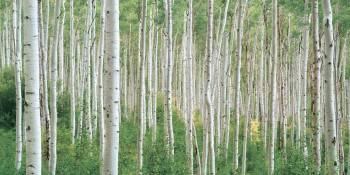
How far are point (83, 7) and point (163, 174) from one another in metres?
14.4

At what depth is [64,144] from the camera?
1516 cm

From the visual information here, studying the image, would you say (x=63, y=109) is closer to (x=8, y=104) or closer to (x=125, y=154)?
(x=8, y=104)

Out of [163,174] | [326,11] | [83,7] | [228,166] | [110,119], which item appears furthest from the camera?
[83,7]

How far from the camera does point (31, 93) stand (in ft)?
18.0

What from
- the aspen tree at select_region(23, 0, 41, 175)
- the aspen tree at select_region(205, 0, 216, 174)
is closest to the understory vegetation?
the aspen tree at select_region(205, 0, 216, 174)

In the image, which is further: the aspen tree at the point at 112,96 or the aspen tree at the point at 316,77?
the aspen tree at the point at 316,77

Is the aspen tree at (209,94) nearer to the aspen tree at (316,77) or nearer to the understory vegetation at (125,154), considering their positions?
the understory vegetation at (125,154)

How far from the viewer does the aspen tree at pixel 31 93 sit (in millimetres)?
5457

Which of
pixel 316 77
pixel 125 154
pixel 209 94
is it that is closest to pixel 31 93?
pixel 209 94

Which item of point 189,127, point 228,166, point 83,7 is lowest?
point 228,166

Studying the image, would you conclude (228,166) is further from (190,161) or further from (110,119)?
(110,119)

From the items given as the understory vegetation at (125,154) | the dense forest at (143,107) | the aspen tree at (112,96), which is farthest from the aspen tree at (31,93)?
the understory vegetation at (125,154)

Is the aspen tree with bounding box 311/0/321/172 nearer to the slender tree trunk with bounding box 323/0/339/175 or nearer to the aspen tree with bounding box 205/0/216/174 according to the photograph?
the slender tree trunk with bounding box 323/0/339/175

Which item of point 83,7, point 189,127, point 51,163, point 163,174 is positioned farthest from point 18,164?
point 83,7
